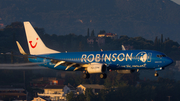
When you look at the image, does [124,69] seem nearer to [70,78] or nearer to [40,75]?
[40,75]

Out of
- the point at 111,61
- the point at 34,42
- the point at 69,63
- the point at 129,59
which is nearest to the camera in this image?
the point at 129,59

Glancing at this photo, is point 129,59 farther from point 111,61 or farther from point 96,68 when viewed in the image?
point 96,68

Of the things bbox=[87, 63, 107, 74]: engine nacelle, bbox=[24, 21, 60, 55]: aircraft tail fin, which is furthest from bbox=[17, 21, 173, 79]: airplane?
bbox=[24, 21, 60, 55]: aircraft tail fin

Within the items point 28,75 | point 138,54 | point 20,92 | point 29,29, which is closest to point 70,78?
point 28,75

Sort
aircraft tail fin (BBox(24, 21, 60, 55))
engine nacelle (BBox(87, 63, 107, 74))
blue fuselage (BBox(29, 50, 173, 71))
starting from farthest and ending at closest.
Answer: aircraft tail fin (BBox(24, 21, 60, 55))
engine nacelle (BBox(87, 63, 107, 74))
blue fuselage (BBox(29, 50, 173, 71))

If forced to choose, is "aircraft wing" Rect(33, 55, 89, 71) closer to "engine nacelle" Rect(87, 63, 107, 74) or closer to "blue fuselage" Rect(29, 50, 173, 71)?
"blue fuselage" Rect(29, 50, 173, 71)

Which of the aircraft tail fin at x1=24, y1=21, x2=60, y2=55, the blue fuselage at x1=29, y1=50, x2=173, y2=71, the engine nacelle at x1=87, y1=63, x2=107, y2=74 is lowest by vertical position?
the engine nacelle at x1=87, y1=63, x2=107, y2=74

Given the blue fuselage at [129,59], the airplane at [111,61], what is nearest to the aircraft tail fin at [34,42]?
the airplane at [111,61]

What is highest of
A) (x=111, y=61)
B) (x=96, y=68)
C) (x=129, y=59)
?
(x=129, y=59)

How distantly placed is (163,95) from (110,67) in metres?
138

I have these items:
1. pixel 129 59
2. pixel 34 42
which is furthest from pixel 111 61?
pixel 34 42

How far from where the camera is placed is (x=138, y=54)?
56562 millimetres

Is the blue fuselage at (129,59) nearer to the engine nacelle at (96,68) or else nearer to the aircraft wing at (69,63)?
the aircraft wing at (69,63)

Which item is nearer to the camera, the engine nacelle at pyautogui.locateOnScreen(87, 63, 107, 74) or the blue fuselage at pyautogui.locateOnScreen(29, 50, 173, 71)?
the blue fuselage at pyautogui.locateOnScreen(29, 50, 173, 71)
